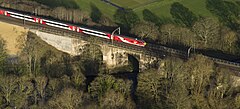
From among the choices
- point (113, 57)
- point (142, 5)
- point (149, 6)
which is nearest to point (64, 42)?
point (113, 57)

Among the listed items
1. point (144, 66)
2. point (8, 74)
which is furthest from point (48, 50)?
point (144, 66)

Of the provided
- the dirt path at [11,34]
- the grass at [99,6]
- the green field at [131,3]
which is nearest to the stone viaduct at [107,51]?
the dirt path at [11,34]

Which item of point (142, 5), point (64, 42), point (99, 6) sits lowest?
point (64, 42)

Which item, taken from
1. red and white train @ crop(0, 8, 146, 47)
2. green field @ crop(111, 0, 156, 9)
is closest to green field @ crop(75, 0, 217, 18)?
green field @ crop(111, 0, 156, 9)

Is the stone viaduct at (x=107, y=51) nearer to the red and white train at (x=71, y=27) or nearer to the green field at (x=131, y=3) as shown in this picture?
the red and white train at (x=71, y=27)

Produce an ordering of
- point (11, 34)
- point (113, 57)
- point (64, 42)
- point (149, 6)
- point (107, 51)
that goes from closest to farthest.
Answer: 1. point (107, 51)
2. point (113, 57)
3. point (64, 42)
4. point (11, 34)
5. point (149, 6)

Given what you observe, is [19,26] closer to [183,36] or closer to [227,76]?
[183,36]

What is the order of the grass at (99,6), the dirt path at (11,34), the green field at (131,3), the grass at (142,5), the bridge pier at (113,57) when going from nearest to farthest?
1. the bridge pier at (113,57)
2. the dirt path at (11,34)
3. the grass at (142,5)
4. the grass at (99,6)
5. the green field at (131,3)

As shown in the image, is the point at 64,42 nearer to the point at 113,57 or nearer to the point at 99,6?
the point at 113,57
